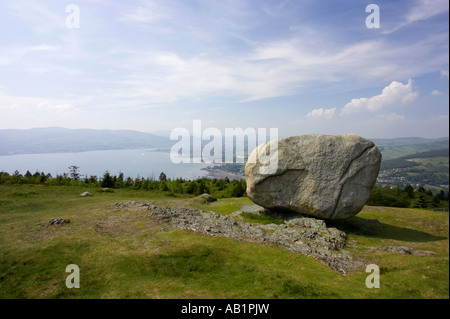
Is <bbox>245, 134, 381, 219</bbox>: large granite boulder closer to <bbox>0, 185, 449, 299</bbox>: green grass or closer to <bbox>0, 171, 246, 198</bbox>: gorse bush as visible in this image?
<bbox>0, 185, 449, 299</bbox>: green grass

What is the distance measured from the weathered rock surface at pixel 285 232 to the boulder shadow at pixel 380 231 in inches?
141

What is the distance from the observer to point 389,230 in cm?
2397

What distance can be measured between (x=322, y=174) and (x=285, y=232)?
6.88m

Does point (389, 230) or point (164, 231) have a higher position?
point (164, 231)

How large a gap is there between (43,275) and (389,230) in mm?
30513

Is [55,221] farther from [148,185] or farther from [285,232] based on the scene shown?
[148,185]

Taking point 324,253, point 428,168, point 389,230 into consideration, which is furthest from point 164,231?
point 428,168

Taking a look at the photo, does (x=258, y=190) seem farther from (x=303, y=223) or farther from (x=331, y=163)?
(x=331, y=163)

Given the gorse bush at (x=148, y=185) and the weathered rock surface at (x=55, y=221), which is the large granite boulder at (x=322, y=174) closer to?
the weathered rock surface at (x=55, y=221)

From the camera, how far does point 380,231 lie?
23.4 metres

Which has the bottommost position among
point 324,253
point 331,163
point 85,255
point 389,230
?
point 389,230

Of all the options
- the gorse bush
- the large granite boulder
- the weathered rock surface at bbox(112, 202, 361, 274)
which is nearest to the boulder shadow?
the large granite boulder

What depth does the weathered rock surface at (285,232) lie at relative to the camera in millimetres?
15243

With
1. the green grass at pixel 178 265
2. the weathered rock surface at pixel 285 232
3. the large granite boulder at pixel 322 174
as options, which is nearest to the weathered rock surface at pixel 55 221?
the green grass at pixel 178 265
